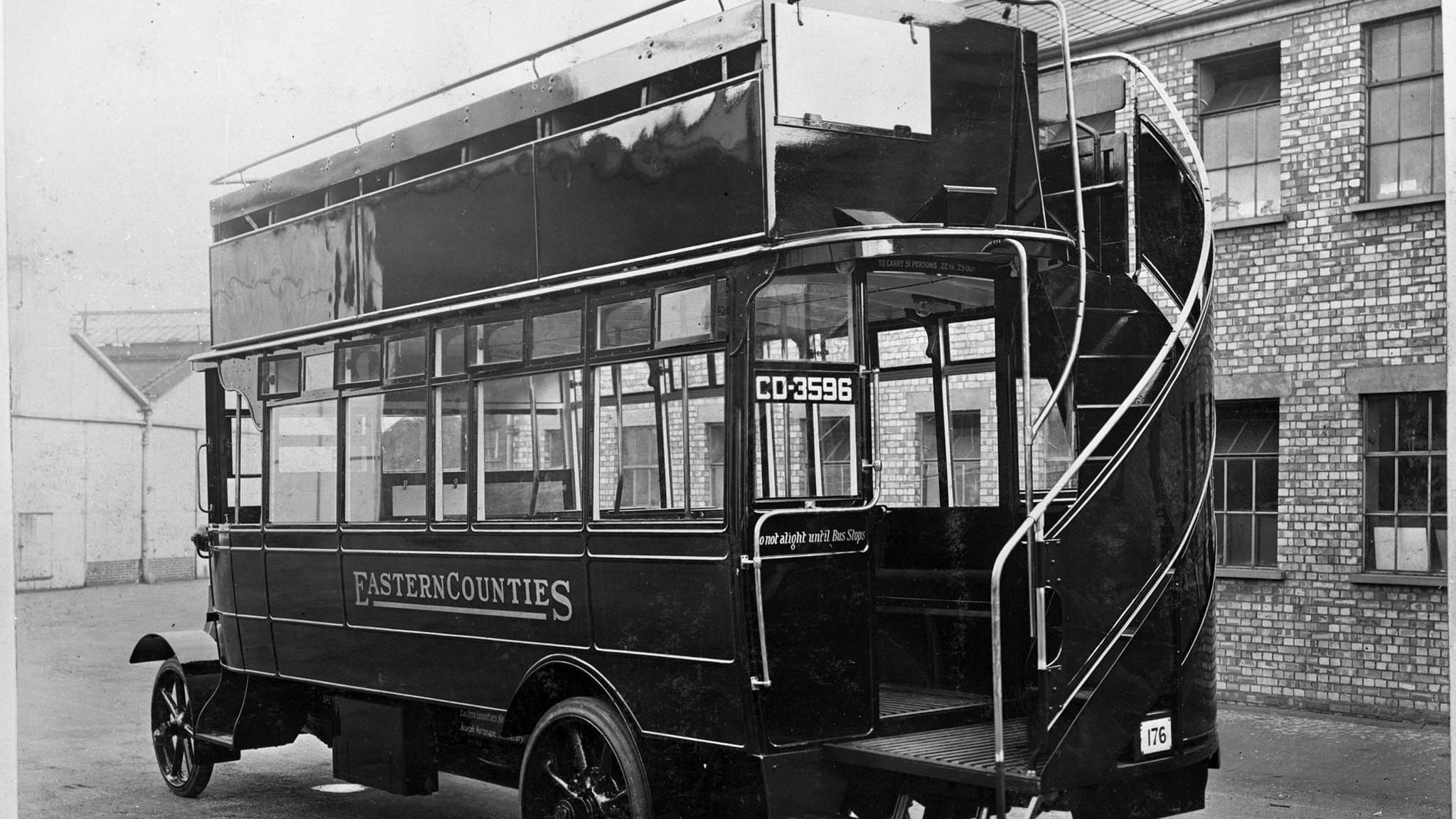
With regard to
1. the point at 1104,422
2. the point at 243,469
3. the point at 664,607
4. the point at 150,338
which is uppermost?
the point at 150,338

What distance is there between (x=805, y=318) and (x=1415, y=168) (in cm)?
701

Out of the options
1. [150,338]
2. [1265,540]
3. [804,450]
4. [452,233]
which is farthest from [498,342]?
[150,338]

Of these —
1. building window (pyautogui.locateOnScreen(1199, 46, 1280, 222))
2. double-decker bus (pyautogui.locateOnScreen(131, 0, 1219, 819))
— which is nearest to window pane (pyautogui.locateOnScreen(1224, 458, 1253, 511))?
building window (pyautogui.locateOnScreen(1199, 46, 1280, 222))

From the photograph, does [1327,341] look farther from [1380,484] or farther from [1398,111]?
[1398,111]

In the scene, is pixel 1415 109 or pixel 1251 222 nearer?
pixel 1415 109

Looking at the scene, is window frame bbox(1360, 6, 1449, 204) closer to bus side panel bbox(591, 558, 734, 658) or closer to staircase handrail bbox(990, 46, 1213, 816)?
staircase handrail bbox(990, 46, 1213, 816)

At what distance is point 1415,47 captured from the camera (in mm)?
11055

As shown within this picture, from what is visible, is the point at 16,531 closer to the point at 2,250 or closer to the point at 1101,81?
the point at 2,250

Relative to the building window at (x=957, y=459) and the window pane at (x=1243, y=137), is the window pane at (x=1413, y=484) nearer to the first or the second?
the window pane at (x=1243, y=137)

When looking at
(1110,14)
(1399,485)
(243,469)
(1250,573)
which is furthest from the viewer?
(1110,14)

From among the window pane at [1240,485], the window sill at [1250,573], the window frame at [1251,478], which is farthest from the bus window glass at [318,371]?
the window pane at [1240,485]

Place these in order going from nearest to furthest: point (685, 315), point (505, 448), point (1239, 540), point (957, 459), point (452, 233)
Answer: point (685, 315) → point (505, 448) → point (957, 459) → point (452, 233) → point (1239, 540)

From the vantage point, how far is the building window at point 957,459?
7371 mm

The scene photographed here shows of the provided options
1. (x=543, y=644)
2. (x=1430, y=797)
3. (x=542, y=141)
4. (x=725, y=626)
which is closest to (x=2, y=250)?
(x=542, y=141)
